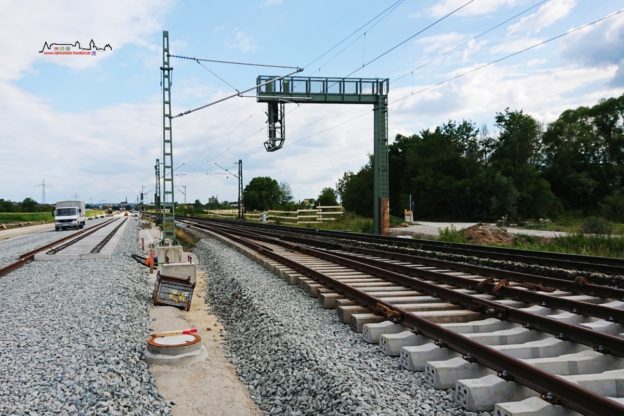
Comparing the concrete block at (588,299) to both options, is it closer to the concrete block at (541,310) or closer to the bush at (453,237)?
the concrete block at (541,310)

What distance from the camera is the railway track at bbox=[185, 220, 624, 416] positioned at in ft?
13.3

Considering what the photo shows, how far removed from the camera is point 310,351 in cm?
596

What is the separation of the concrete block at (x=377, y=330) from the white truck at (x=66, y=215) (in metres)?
42.5

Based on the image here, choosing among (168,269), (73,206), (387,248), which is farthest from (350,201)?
(168,269)

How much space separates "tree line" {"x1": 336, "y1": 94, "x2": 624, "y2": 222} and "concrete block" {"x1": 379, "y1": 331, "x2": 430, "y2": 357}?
51339 mm

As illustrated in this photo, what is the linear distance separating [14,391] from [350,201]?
2957 inches

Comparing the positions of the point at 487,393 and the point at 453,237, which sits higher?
the point at 453,237

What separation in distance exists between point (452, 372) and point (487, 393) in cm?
54

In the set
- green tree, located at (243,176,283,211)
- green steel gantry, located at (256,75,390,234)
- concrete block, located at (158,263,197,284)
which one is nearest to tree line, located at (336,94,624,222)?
green steel gantry, located at (256,75,390,234)

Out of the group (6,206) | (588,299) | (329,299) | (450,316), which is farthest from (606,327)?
(6,206)

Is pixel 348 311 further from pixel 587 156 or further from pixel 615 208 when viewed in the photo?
pixel 587 156

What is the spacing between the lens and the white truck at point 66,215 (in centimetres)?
4288

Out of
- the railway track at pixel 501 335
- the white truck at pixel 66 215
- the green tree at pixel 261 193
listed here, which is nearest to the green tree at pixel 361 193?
the green tree at pixel 261 193

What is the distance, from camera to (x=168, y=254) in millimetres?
15141
